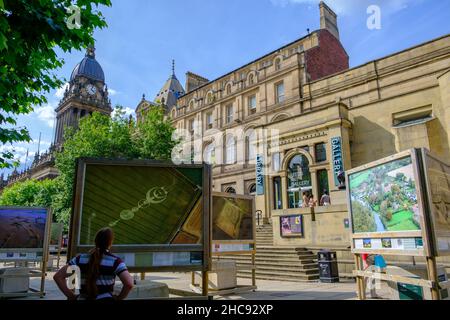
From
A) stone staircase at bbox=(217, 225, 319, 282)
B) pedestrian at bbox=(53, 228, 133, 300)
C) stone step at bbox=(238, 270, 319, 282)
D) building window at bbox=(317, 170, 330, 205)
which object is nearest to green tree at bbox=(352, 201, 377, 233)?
pedestrian at bbox=(53, 228, 133, 300)

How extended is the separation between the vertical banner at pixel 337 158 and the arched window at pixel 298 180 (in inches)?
85.0

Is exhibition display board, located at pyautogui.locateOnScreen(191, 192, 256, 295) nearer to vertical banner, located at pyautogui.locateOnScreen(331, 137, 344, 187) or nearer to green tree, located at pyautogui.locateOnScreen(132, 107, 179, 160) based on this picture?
vertical banner, located at pyautogui.locateOnScreen(331, 137, 344, 187)

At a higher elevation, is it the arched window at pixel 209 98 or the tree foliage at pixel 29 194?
the arched window at pixel 209 98

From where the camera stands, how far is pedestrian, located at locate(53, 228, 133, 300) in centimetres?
355

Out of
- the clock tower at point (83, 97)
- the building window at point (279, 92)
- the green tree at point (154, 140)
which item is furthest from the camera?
the clock tower at point (83, 97)

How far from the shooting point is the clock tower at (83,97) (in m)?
85.1

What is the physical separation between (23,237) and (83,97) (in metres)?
85.7

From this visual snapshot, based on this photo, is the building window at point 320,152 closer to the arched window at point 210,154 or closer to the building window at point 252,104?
the building window at point 252,104

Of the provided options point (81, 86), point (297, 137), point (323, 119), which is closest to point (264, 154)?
point (297, 137)

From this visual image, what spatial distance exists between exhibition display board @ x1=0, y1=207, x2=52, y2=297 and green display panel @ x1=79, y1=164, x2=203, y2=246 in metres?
5.74

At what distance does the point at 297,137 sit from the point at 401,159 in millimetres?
18573

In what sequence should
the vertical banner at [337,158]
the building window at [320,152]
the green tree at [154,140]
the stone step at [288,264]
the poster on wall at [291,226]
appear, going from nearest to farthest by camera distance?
the stone step at [288,264] < the poster on wall at [291,226] < the vertical banner at [337,158] < the building window at [320,152] < the green tree at [154,140]

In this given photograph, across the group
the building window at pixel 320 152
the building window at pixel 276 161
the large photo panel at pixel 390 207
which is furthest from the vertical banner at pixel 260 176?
the large photo panel at pixel 390 207
